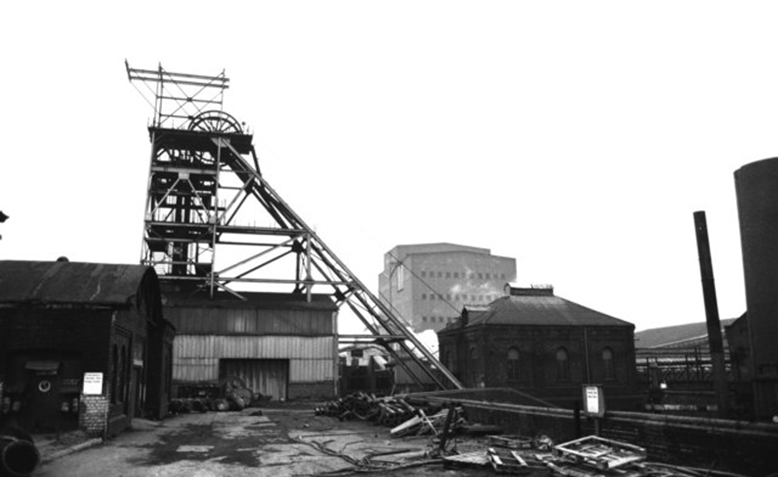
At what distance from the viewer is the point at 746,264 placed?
1230 centimetres

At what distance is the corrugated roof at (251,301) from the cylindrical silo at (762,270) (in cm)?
2721

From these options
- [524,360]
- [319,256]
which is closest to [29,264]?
[319,256]

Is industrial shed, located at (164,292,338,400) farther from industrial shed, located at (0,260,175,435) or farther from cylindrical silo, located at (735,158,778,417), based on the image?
cylindrical silo, located at (735,158,778,417)

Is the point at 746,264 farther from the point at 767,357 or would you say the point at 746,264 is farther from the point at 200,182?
the point at 200,182

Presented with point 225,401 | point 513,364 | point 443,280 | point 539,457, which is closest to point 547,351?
point 513,364

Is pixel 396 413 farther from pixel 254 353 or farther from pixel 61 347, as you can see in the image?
pixel 254 353

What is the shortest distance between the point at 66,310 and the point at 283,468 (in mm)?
8102

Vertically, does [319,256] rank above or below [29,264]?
above

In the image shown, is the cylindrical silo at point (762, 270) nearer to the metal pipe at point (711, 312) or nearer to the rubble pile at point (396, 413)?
the metal pipe at point (711, 312)

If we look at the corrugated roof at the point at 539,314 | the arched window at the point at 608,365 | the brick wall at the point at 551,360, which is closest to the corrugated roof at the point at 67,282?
the brick wall at the point at 551,360

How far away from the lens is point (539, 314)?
3981 cm

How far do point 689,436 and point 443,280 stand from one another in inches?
3020

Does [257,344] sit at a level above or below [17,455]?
above

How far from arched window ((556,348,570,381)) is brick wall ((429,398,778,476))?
84.9 feet
